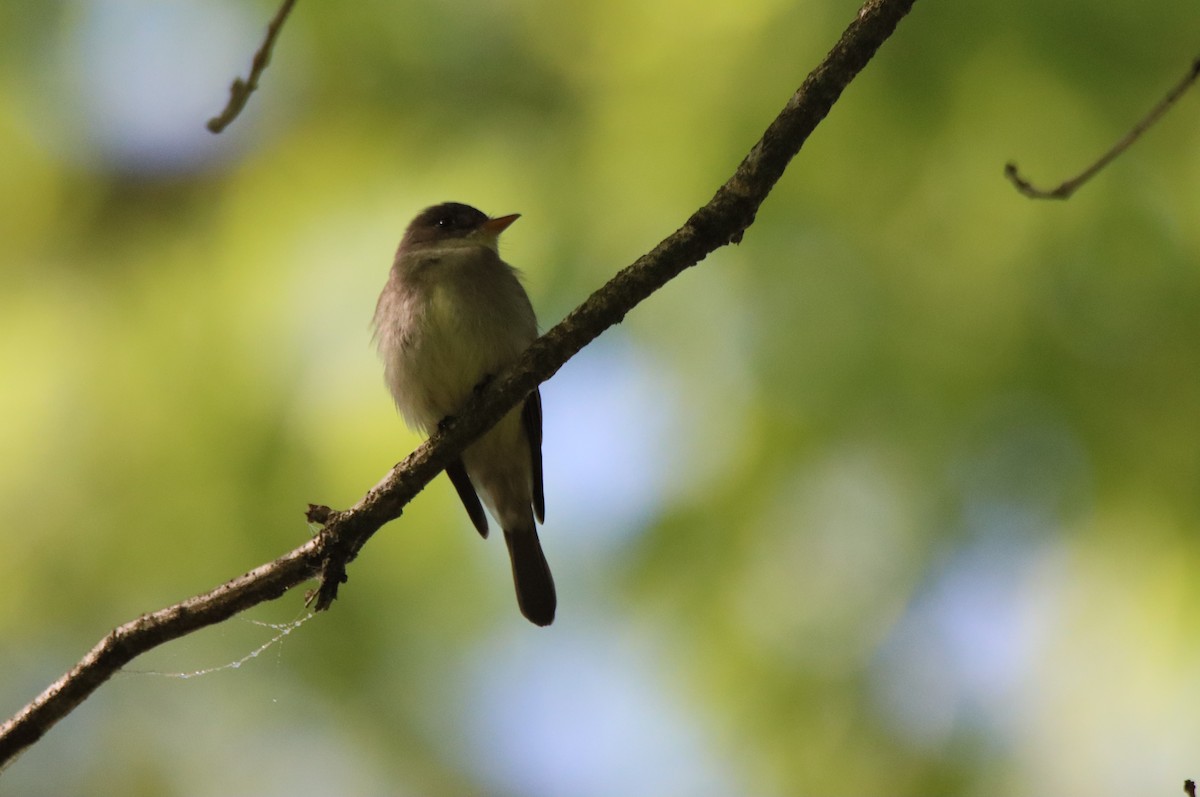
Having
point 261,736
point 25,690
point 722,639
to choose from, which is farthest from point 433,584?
point 25,690

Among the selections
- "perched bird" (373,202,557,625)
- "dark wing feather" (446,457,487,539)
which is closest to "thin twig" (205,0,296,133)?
"perched bird" (373,202,557,625)

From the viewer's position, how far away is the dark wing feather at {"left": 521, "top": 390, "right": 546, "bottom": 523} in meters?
4.84

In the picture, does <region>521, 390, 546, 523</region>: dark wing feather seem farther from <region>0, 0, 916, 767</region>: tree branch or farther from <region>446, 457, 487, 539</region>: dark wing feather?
<region>0, 0, 916, 767</region>: tree branch

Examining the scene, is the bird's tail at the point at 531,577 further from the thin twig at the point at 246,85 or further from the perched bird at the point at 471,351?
the thin twig at the point at 246,85

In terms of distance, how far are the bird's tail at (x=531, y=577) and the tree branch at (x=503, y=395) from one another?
6.16ft

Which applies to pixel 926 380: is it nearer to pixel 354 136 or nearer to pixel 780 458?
pixel 780 458

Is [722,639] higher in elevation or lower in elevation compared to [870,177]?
lower

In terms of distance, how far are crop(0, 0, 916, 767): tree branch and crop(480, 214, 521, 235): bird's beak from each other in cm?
191

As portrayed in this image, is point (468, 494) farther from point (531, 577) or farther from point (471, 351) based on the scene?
point (471, 351)

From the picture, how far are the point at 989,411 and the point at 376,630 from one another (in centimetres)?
267

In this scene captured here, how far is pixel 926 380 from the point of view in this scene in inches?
195

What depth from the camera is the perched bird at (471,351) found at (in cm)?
448

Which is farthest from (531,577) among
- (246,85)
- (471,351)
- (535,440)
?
(246,85)

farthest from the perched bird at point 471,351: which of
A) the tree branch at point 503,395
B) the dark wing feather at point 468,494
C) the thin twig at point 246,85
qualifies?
the thin twig at point 246,85
